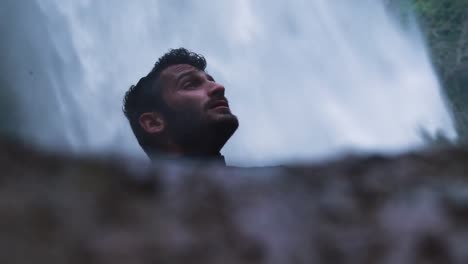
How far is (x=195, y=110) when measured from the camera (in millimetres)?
1604

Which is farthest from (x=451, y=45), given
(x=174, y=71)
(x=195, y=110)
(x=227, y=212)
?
(x=227, y=212)

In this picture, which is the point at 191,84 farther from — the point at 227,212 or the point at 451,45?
the point at 451,45

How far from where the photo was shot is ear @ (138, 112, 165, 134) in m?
1.65

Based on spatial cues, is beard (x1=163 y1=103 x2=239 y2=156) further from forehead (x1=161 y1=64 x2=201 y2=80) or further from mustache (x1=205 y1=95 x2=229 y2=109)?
forehead (x1=161 y1=64 x2=201 y2=80)

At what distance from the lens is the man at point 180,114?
1.52 meters

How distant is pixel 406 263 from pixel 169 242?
15cm

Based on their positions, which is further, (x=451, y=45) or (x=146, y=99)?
(x=451, y=45)

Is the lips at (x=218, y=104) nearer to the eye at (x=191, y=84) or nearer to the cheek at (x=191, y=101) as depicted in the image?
the cheek at (x=191, y=101)

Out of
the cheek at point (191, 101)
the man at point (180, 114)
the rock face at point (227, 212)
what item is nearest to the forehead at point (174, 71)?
the man at point (180, 114)

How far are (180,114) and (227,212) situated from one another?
1.31m

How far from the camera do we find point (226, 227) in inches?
13.2

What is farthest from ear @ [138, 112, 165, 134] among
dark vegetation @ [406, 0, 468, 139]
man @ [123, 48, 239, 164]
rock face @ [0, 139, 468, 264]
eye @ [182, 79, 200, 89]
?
dark vegetation @ [406, 0, 468, 139]

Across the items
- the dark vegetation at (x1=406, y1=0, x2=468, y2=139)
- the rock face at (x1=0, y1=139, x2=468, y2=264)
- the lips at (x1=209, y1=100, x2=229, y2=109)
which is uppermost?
the dark vegetation at (x1=406, y1=0, x2=468, y2=139)

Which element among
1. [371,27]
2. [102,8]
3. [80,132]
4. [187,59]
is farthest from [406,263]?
[371,27]
